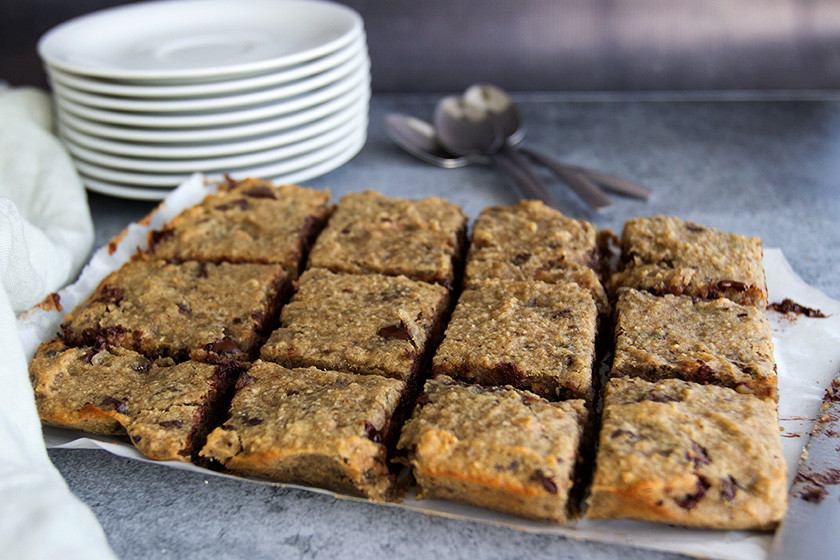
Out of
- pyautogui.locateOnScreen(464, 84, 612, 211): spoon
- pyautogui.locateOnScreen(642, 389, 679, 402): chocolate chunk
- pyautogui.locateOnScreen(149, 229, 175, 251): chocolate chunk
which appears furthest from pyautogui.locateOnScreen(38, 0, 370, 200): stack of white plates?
pyautogui.locateOnScreen(642, 389, 679, 402): chocolate chunk

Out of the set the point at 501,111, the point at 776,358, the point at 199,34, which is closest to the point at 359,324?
the point at 776,358

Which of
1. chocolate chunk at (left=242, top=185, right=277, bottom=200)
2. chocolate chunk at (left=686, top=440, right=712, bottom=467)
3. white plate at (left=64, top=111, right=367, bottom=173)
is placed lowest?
chocolate chunk at (left=686, top=440, right=712, bottom=467)

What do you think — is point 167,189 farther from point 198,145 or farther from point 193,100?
point 193,100

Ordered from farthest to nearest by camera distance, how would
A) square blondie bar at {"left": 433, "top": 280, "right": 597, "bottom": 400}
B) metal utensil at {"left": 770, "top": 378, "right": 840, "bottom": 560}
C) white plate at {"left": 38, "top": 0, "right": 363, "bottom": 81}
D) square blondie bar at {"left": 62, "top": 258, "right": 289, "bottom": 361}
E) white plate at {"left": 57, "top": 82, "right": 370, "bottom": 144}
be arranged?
white plate at {"left": 38, "top": 0, "right": 363, "bottom": 81}, white plate at {"left": 57, "top": 82, "right": 370, "bottom": 144}, square blondie bar at {"left": 62, "top": 258, "right": 289, "bottom": 361}, square blondie bar at {"left": 433, "top": 280, "right": 597, "bottom": 400}, metal utensil at {"left": 770, "top": 378, "right": 840, "bottom": 560}

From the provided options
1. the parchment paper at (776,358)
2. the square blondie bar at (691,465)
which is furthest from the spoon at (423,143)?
the square blondie bar at (691,465)

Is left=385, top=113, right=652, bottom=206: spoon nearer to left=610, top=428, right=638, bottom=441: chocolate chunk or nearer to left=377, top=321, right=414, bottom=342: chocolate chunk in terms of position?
left=377, top=321, right=414, bottom=342: chocolate chunk

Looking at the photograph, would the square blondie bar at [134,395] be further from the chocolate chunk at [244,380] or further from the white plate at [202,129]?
the white plate at [202,129]
